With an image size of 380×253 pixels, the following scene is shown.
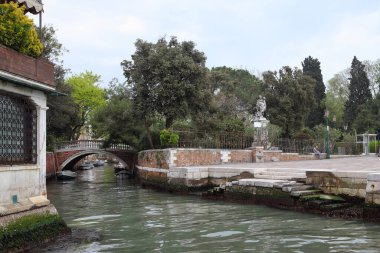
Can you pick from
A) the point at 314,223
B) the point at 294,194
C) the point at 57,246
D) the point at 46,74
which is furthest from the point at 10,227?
the point at 294,194

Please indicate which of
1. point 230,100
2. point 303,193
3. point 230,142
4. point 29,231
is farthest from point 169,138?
point 230,100

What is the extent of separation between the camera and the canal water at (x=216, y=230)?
7273 millimetres

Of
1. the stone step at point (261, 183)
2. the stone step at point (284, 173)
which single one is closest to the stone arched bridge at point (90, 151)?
the stone step at point (284, 173)

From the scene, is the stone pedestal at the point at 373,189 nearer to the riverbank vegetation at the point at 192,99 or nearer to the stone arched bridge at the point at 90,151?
the riverbank vegetation at the point at 192,99

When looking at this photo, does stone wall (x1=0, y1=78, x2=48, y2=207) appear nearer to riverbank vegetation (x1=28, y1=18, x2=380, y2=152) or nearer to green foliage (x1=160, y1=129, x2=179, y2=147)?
riverbank vegetation (x1=28, y1=18, x2=380, y2=152)

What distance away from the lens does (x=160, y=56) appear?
77.7 feet

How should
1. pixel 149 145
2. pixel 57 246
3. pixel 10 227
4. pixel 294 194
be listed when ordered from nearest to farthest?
1. pixel 10 227
2. pixel 57 246
3. pixel 294 194
4. pixel 149 145

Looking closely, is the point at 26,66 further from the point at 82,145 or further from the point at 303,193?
the point at 82,145

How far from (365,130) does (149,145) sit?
2731cm

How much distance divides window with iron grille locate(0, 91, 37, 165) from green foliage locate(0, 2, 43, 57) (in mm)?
937

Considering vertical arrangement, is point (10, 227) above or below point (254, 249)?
above

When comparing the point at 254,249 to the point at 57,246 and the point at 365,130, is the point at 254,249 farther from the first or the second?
the point at 365,130

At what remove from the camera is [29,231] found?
285 inches

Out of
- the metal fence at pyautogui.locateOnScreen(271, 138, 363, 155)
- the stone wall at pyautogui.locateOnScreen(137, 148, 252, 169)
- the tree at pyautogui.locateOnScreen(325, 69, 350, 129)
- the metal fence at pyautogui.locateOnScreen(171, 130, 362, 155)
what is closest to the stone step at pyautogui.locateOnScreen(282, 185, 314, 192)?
the stone wall at pyautogui.locateOnScreen(137, 148, 252, 169)
